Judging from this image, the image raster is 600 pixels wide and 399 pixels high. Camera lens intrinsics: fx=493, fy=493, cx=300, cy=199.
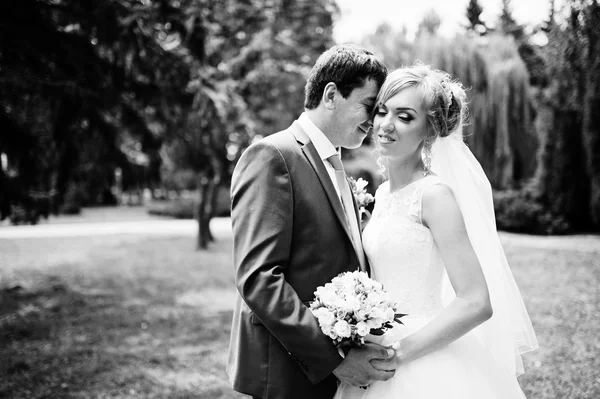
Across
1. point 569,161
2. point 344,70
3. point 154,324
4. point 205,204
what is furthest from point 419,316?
point 569,161

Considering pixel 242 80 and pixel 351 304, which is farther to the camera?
pixel 242 80

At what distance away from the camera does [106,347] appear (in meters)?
5.95

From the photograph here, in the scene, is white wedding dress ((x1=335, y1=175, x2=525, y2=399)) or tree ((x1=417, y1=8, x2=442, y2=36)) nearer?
white wedding dress ((x1=335, y1=175, x2=525, y2=399))

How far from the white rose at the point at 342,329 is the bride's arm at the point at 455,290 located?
16.7 inches

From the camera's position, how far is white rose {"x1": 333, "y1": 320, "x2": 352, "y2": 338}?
1.88 m

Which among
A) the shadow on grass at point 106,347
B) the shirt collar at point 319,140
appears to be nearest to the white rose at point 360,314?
the shirt collar at point 319,140

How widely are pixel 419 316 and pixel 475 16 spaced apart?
180ft

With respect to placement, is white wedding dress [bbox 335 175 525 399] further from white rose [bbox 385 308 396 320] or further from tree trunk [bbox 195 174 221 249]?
tree trunk [bbox 195 174 221 249]

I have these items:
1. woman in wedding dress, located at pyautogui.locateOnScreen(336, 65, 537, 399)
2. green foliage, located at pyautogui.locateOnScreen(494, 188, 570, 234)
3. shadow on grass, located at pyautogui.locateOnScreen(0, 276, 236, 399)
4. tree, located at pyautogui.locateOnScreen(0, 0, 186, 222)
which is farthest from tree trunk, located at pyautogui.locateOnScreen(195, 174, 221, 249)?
woman in wedding dress, located at pyautogui.locateOnScreen(336, 65, 537, 399)

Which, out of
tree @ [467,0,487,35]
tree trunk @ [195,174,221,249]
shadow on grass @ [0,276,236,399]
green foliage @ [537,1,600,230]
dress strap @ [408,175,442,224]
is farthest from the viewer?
tree @ [467,0,487,35]

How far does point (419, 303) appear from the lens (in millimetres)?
2393

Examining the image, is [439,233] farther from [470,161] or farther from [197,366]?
[197,366]

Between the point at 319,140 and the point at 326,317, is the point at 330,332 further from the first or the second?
the point at 319,140

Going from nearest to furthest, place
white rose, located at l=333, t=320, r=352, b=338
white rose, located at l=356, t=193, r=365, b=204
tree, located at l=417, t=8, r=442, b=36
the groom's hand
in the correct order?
1. white rose, located at l=333, t=320, r=352, b=338
2. the groom's hand
3. white rose, located at l=356, t=193, r=365, b=204
4. tree, located at l=417, t=8, r=442, b=36
